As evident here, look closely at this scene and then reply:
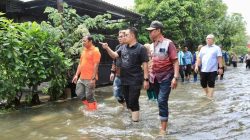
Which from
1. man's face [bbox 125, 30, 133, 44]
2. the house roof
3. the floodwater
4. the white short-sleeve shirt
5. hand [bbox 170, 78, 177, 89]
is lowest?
the floodwater

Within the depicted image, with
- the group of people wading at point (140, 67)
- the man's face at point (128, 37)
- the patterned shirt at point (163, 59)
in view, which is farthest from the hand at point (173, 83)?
the man's face at point (128, 37)

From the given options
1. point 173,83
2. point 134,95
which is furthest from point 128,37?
point 173,83

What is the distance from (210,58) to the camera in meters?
9.87

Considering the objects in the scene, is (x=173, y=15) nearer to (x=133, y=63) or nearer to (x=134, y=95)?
(x=133, y=63)

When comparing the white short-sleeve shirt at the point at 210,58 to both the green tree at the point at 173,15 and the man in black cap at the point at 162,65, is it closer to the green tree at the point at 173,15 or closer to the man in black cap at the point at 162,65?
the man in black cap at the point at 162,65

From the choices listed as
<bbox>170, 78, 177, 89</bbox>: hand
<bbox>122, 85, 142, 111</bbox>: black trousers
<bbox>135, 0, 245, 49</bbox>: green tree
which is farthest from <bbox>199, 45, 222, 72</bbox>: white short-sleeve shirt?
<bbox>135, 0, 245, 49</bbox>: green tree

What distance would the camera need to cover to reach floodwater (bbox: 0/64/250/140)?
617cm

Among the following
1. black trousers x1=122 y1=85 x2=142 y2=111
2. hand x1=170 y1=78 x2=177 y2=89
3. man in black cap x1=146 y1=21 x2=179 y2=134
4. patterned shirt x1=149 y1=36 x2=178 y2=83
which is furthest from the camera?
black trousers x1=122 y1=85 x2=142 y2=111

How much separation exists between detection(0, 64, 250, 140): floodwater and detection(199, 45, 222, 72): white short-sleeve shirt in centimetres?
88

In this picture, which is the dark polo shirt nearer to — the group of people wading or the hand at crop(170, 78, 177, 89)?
the group of people wading

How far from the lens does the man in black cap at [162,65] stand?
6.11 m

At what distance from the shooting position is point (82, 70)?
8648 mm

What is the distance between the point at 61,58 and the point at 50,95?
1.36m

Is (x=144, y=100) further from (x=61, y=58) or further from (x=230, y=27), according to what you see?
(x=230, y=27)
